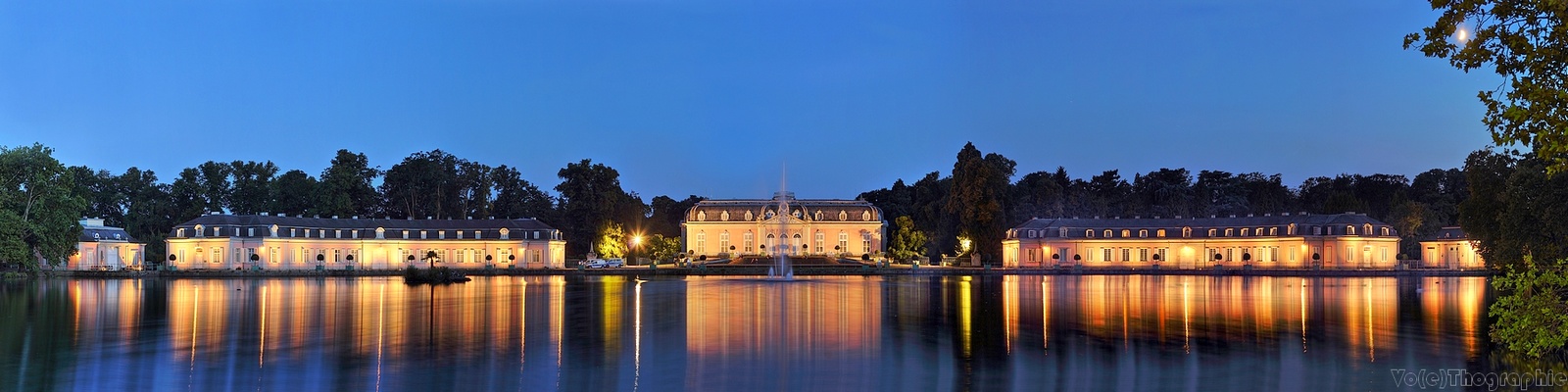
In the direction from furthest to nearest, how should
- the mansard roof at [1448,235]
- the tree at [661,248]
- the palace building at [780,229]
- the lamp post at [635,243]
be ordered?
the palace building at [780,229] → the tree at [661,248] → the lamp post at [635,243] → the mansard roof at [1448,235]

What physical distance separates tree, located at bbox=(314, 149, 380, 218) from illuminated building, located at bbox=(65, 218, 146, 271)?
1329cm

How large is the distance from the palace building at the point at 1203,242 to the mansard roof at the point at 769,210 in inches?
546

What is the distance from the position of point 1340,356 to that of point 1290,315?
9657mm

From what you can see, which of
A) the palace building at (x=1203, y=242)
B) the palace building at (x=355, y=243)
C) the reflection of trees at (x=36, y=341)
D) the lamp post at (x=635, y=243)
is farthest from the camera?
the lamp post at (x=635, y=243)

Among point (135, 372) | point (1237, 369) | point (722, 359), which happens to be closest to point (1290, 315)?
point (1237, 369)

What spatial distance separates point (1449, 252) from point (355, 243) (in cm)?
7032

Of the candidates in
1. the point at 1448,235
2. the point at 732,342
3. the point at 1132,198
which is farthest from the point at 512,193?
the point at 732,342

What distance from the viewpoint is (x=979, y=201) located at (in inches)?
2904

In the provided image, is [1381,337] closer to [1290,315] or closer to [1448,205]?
[1290,315]

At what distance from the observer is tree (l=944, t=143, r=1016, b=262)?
7319 centimetres

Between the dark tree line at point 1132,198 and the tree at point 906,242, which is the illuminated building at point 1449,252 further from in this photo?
the tree at point 906,242

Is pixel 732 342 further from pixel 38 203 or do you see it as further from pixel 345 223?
pixel 345 223

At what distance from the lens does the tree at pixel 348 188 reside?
86.5 metres

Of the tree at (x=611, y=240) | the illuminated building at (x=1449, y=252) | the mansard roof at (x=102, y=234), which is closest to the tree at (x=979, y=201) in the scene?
the tree at (x=611, y=240)
